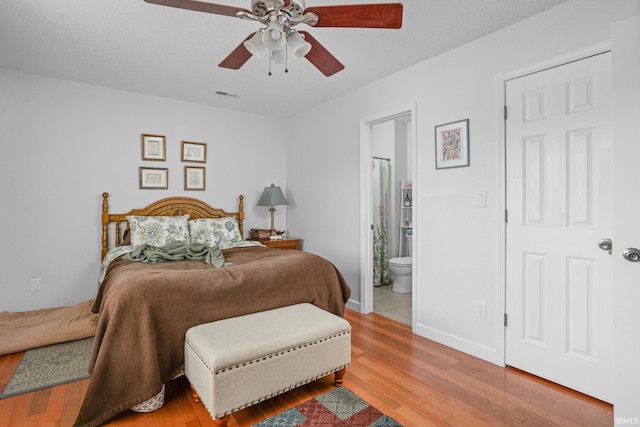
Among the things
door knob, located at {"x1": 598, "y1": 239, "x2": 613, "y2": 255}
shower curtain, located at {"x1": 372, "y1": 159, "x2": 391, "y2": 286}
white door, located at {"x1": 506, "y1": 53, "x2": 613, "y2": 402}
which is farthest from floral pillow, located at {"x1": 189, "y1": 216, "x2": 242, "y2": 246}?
door knob, located at {"x1": 598, "y1": 239, "x2": 613, "y2": 255}

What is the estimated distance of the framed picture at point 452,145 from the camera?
2.64 metres

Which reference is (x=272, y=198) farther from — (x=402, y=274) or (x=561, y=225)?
(x=561, y=225)

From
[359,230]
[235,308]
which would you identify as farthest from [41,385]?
[359,230]

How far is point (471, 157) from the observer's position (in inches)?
103

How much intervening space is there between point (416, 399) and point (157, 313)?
1.60 meters

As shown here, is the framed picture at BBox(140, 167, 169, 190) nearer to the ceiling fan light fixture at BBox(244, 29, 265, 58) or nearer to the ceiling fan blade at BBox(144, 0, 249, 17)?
the ceiling fan light fixture at BBox(244, 29, 265, 58)

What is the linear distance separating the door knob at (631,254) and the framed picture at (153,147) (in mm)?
4137

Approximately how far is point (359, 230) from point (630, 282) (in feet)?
7.84

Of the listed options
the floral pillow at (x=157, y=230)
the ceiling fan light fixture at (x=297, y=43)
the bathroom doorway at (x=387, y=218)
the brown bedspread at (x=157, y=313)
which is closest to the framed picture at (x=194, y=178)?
the floral pillow at (x=157, y=230)

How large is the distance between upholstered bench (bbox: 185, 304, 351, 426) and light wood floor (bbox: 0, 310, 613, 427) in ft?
0.57

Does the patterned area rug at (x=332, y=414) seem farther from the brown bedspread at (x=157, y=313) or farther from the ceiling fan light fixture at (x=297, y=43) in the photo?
the ceiling fan light fixture at (x=297, y=43)

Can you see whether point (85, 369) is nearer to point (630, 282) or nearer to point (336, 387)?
point (336, 387)

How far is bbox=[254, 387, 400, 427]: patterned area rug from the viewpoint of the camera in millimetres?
1771

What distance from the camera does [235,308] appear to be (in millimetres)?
2219
